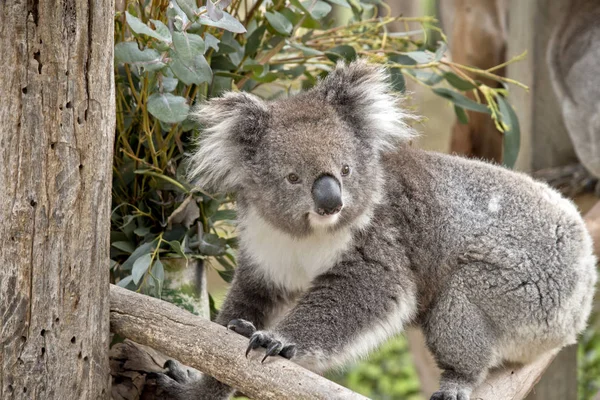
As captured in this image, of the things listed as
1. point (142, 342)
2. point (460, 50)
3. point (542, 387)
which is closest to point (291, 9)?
point (142, 342)

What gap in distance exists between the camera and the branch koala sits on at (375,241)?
103 inches

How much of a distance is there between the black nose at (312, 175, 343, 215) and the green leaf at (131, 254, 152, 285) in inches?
30.2

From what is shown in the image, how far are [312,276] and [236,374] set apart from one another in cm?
62

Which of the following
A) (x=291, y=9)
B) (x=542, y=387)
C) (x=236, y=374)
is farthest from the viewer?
(x=542, y=387)

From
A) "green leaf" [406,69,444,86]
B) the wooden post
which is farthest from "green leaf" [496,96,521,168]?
the wooden post

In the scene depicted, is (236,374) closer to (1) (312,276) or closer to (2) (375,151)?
(1) (312,276)

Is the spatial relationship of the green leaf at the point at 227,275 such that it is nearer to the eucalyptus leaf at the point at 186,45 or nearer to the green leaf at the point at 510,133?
the eucalyptus leaf at the point at 186,45

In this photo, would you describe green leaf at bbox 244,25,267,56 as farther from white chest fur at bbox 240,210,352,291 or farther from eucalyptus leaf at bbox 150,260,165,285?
eucalyptus leaf at bbox 150,260,165,285

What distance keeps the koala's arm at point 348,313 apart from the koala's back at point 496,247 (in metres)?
0.14

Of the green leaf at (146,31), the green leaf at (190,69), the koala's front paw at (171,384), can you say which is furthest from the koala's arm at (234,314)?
the green leaf at (146,31)

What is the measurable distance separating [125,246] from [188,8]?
46.1 inches

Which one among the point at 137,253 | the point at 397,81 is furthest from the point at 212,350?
the point at 397,81

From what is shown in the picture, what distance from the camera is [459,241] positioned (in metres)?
2.88

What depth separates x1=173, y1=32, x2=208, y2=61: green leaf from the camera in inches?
91.8
